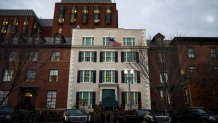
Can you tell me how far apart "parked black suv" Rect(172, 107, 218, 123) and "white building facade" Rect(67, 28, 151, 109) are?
9130 mm

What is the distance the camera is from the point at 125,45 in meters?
34.9

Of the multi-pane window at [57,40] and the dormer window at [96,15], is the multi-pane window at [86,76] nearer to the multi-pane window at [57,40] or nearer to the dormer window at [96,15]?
the multi-pane window at [57,40]

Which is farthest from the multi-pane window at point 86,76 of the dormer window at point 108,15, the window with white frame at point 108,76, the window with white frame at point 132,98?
the dormer window at point 108,15

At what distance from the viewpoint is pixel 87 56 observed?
33844 mm

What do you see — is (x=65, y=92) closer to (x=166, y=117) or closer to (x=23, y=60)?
(x=23, y=60)

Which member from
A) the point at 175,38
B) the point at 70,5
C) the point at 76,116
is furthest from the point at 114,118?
the point at 70,5

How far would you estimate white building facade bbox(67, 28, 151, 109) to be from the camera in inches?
1217

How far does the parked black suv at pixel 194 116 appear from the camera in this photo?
17636 millimetres

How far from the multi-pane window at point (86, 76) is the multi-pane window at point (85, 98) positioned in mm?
1868

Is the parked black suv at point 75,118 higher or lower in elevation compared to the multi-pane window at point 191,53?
lower

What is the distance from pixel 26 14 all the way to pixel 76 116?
64506mm

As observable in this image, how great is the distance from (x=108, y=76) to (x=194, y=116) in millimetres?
15813

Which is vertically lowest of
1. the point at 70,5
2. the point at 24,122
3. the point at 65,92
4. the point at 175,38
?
the point at 24,122

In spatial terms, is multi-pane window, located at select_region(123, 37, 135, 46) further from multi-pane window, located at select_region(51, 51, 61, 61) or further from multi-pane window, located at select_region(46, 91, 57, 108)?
multi-pane window, located at select_region(46, 91, 57, 108)
